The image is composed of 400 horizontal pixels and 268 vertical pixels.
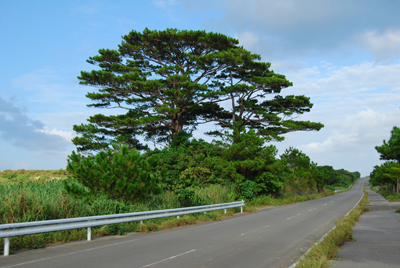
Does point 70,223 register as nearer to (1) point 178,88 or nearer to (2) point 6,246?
(2) point 6,246

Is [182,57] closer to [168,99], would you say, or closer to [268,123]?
[168,99]

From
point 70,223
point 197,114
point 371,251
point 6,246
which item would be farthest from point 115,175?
point 197,114

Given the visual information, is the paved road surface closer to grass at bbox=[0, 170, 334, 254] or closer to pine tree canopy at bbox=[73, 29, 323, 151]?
grass at bbox=[0, 170, 334, 254]

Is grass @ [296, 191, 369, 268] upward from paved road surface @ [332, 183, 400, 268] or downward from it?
upward

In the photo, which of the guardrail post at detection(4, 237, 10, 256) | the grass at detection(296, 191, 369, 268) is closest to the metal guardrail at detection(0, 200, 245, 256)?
the guardrail post at detection(4, 237, 10, 256)

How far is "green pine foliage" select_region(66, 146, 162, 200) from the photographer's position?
52.2ft

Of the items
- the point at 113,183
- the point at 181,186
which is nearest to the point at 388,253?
the point at 113,183

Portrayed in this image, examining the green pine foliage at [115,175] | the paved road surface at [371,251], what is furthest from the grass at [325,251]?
the green pine foliage at [115,175]

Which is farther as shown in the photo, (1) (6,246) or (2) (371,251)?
(2) (371,251)

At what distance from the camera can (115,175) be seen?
637 inches

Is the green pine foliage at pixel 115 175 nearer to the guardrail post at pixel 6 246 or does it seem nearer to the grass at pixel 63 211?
the grass at pixel 63 211

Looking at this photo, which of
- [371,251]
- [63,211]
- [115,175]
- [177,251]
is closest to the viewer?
[371,251]

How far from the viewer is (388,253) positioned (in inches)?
352

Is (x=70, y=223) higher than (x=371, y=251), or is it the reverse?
(x=70, y=223)
